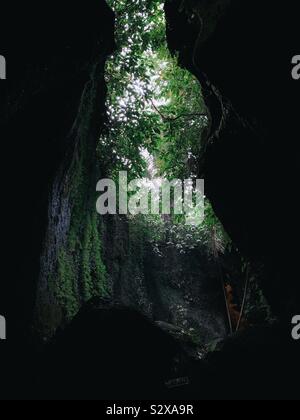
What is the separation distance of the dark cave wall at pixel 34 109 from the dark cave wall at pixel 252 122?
1779mm

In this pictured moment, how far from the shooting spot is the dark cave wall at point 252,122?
222 inches

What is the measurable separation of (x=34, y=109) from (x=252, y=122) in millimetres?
3555

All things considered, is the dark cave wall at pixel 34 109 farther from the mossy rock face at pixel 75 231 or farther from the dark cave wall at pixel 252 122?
the dark cave wall at pixel 252 122

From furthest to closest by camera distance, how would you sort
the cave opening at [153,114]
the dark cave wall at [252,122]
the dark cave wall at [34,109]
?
the cave opening at [153,114] → the dark cave wall at [252,122] → the dark cave wall at [34,109]

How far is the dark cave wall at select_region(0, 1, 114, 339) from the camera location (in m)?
4.75

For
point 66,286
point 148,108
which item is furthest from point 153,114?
point 66,286

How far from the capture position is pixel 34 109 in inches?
221

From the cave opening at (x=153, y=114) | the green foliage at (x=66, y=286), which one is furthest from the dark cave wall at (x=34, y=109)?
the cave opening at (x=153, y=114)

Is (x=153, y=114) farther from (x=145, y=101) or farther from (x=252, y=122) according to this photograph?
(x=252, y=122)

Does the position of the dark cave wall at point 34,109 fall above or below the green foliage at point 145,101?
below

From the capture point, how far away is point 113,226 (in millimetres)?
13203

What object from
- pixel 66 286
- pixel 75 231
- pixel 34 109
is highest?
pixel 34 109

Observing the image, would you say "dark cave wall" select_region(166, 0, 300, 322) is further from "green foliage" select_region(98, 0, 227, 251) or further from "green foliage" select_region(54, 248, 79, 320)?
"green foliage" select_region(54, 248, 79, 320)

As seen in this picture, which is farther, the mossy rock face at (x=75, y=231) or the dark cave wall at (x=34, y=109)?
the mossy rock face at (x=75, y=231)
